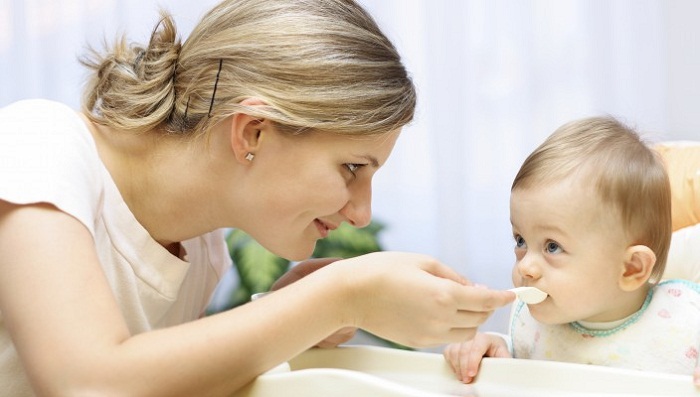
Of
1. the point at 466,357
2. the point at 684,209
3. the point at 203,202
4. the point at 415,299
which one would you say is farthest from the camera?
the point at 684,209

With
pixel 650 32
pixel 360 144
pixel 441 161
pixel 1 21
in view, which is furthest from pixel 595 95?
pixel 1 21

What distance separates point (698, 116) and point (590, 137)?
1167mm

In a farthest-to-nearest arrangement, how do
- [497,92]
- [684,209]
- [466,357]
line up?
[497,92], [684,209], [466,357]

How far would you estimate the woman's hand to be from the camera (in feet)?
2.98

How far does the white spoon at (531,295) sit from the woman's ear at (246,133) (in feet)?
1.27

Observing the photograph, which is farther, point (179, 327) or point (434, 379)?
point (434, 379)

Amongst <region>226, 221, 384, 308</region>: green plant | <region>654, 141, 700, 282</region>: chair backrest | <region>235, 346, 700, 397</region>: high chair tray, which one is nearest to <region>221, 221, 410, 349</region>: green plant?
<region>226, 221, 384, 308</region>: green plant

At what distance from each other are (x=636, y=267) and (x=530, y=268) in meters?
0.14

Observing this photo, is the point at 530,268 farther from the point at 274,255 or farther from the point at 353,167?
the point at 274,255

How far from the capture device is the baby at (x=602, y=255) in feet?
3.68

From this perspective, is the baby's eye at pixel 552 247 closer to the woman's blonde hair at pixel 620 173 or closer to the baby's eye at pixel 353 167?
the woman's blonde hair at pixel 620 173

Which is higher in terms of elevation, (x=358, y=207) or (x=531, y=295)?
(x=358, y=207)

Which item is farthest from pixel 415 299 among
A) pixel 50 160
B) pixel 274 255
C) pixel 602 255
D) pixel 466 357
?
pixel 274 255

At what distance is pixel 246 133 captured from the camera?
1.11 m
